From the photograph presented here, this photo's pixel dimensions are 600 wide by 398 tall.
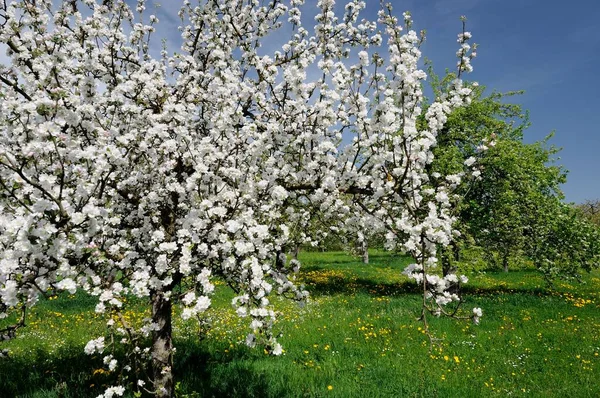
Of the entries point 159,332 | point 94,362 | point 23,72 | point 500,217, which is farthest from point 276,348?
point 500,217

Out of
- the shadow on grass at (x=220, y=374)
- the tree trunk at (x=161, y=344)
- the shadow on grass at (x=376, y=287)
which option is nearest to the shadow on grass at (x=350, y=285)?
the shadow on grass at (x=376, y=287)

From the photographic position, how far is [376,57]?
5.30m

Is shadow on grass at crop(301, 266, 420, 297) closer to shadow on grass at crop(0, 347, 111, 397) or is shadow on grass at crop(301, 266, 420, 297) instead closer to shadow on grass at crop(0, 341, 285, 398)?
shadow on grass at crop(0, 341, 285, 398)

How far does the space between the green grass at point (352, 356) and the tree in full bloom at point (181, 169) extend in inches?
79.0

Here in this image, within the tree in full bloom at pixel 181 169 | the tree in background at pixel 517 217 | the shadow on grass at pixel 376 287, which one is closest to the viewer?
the tree in full bloom at pixel 181 169

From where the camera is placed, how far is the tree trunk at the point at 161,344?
215 inches

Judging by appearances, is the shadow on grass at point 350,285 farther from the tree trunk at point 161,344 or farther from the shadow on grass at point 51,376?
the tree trunk at point 161,344

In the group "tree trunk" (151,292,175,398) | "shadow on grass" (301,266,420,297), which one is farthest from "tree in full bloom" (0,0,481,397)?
"shadow on grass" (301,266,420,297)

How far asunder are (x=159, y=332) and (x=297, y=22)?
616 cm

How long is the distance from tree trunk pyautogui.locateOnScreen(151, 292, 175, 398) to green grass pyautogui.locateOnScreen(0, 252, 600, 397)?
0.94 metres

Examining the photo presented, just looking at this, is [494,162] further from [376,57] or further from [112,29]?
[112,29]

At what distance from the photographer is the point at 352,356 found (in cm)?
826

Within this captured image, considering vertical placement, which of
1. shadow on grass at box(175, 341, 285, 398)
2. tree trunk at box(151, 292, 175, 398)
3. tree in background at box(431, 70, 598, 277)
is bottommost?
shadow on grass at box(175, 341, 285, 398)

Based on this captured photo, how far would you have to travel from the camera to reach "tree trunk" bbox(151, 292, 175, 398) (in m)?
5.46
